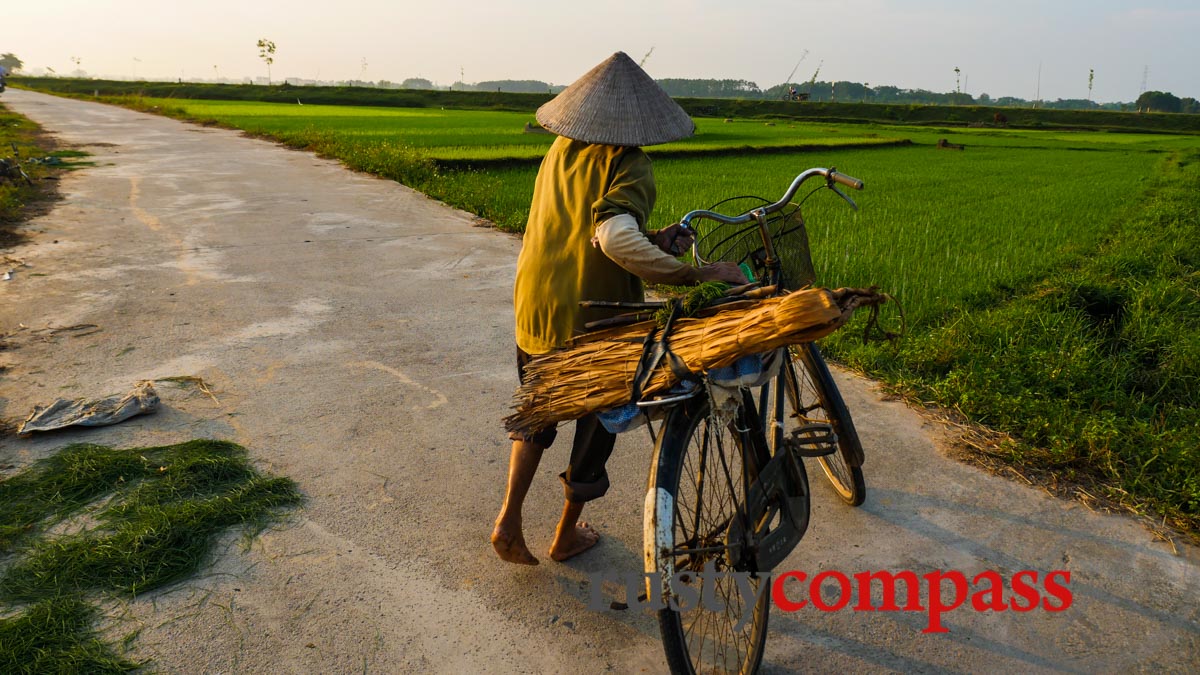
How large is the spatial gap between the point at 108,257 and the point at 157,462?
4.35 metres

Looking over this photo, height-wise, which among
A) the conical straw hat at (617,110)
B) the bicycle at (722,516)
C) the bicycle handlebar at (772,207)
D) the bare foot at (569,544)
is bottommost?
the bare foot at (569,544)

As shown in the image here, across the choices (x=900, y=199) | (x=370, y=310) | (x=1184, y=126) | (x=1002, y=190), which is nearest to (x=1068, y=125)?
(x=1184, y=126)

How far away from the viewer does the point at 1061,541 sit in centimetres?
295

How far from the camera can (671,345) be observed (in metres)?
2.06

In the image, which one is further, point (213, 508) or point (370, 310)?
point (370, 310)

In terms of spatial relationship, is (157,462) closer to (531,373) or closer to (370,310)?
(531,373)

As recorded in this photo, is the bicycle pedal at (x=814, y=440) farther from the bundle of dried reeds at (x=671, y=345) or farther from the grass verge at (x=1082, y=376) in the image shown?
the grass verge at (x=1082, y=376)

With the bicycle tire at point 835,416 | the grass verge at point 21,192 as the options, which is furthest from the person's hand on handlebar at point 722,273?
the grass verge at point 21,192

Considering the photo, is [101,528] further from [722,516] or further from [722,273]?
[722,273]

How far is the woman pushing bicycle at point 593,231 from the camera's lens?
85.4 inches

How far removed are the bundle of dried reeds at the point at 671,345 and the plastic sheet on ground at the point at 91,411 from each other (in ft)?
7.36

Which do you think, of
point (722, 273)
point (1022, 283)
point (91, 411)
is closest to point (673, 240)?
point (722, 273)

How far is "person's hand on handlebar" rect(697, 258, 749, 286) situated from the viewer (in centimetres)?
222

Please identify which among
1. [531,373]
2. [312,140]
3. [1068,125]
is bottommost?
[531,373]
